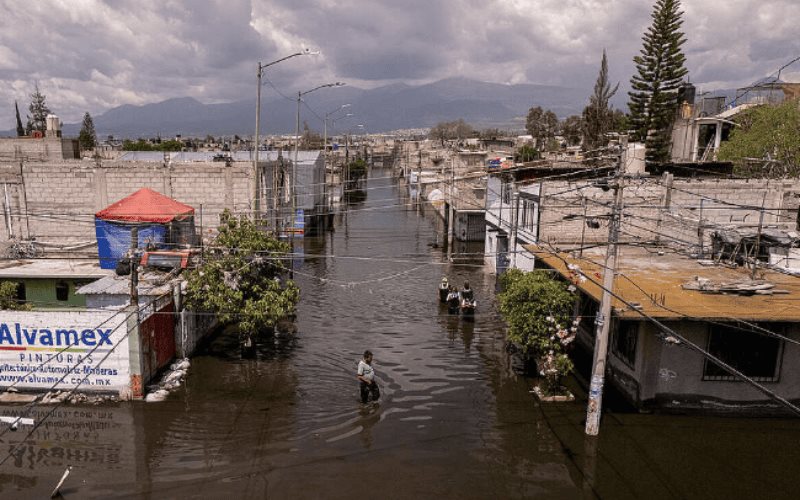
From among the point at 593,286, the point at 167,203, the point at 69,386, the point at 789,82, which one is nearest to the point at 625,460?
the point at 593,286

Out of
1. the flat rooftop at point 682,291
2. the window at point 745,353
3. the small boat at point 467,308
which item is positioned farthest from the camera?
the small boat at point 467,308

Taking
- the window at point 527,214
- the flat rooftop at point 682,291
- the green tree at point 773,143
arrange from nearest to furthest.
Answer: the flat rooftop at point 682,291 → the window at point 527,214 → the green tree at point 773,143

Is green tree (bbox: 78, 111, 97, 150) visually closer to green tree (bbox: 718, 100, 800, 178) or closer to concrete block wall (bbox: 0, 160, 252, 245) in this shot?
concrete block wall (bbox: 0, 160, 252, 245)

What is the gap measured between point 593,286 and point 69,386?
→ 49.0 feet

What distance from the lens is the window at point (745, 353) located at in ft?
47.8

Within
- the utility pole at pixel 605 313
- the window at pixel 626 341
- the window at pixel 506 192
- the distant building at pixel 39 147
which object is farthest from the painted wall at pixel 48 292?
the window at pixel 506 192

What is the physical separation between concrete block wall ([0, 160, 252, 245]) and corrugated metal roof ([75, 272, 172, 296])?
10413 millimetres

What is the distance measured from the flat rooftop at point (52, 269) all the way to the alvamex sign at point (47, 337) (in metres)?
6.84

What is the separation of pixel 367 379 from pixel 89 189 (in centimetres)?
2283

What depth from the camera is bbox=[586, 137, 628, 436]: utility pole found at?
1242cm

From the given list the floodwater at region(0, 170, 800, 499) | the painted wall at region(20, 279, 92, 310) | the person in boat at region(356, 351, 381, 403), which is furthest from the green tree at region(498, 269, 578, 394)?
the painted wall at region(20, 279, 92, 310)

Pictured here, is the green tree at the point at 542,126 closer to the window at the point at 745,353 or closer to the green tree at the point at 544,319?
the green tree at the point at 544,319

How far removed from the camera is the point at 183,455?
12.5 m

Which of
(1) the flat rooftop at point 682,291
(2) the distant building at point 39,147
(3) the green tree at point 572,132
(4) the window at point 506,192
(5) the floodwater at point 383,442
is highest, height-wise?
(3) the green tree at point 572,132
